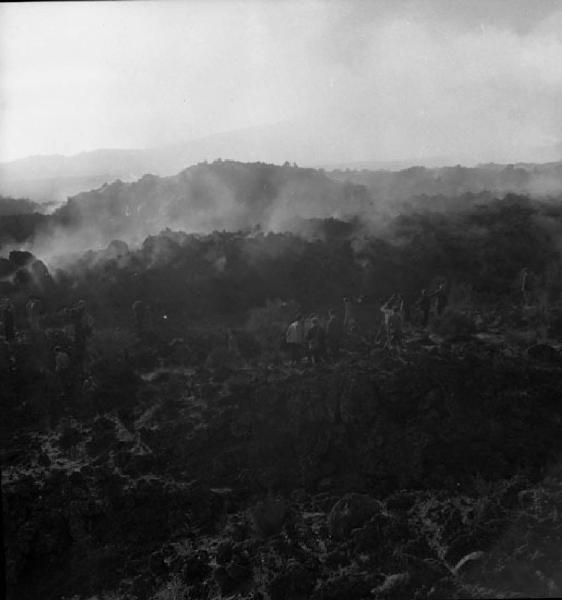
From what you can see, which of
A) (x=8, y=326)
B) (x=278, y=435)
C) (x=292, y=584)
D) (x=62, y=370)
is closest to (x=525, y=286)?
(x=278, y=435)

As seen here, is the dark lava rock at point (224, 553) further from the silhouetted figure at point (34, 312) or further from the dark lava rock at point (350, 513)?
the silhouetted figure at point (34, 312)

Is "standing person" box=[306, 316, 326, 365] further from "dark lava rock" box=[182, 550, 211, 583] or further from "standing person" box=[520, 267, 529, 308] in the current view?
"standing person" box=[520, 267, 529, 308]

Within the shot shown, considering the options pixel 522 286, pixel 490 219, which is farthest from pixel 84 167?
pixel 522 286

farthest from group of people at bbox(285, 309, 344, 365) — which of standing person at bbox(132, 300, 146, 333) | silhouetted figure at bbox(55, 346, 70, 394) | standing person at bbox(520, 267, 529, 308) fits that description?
standing person at bbox(520, 267, 529, 308)

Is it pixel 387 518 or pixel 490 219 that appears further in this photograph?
pixel 490 219

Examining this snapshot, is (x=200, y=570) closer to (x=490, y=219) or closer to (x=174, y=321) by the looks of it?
(x=174, y=321)

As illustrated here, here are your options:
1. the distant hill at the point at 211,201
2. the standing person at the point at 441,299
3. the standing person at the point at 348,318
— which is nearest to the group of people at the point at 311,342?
the standing person at the point at 348,318

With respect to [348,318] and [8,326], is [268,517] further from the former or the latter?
[8,326]
